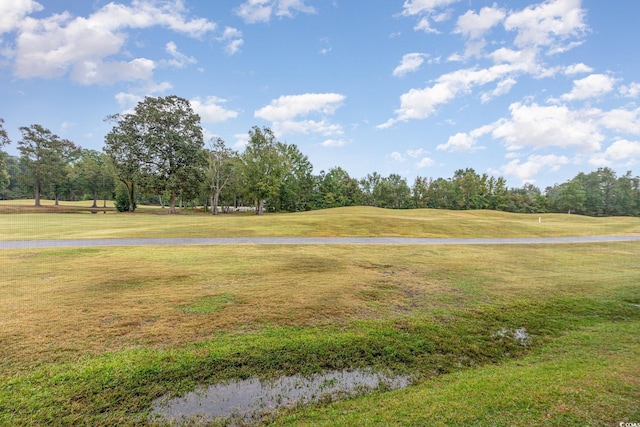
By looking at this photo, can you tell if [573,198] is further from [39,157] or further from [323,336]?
[39,157]

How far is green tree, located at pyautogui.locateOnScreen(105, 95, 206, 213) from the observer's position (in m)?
38.8

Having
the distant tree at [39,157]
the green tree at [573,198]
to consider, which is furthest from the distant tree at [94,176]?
the green tree at [573,198]

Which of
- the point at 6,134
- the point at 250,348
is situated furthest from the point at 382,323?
the point at 6,134

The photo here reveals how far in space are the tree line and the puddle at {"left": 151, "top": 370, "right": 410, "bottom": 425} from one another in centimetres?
Answer: 3965

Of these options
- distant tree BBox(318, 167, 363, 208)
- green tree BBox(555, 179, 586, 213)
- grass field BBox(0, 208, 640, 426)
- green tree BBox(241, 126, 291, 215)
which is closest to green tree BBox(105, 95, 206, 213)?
green tree BBox(241, 126, 291, 215)

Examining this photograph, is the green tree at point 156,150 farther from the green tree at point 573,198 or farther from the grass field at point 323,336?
the green tree at point 573,198

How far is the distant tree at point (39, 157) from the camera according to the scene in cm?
4191

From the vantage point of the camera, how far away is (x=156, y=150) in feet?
128

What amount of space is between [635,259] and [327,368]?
15.4m

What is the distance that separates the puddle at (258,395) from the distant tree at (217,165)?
147 ft

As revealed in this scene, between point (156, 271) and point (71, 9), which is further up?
point (71, 9)

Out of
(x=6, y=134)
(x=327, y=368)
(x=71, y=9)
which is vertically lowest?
(x=327, y=368)

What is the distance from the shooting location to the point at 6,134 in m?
36.2

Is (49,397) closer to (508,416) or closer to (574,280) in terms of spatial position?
(508,416)
